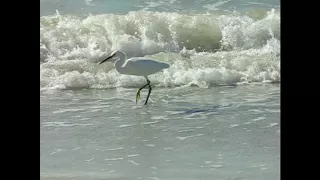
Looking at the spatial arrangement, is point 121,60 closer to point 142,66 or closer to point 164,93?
point 142,66

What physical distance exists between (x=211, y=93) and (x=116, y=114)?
35.8 inches

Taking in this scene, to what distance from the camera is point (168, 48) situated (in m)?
5.02

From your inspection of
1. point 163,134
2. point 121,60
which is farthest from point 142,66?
point 163,134

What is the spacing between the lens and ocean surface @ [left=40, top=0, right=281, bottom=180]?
8.06 feet

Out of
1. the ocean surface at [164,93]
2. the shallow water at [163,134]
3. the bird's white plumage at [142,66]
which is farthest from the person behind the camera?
the bird's white plumage at [142,66]

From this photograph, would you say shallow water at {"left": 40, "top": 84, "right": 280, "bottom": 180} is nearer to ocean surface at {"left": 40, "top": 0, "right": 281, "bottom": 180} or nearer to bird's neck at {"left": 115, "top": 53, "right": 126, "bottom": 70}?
ocean surface at {"left": 40, "top": 0, "right": 281, "bottom": 180}

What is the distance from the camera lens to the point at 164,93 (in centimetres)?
405

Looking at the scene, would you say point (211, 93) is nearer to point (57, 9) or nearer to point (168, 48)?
point (168, 48)

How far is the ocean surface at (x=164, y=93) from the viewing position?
96.7 inches

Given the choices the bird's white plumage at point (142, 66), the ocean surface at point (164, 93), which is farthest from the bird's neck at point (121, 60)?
the ocean surface at point (164, 93)

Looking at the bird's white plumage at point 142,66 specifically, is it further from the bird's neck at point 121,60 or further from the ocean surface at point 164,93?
the ocean surface at point 164,93

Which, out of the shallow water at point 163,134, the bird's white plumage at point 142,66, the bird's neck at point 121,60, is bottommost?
the shallow water at point 163,134
